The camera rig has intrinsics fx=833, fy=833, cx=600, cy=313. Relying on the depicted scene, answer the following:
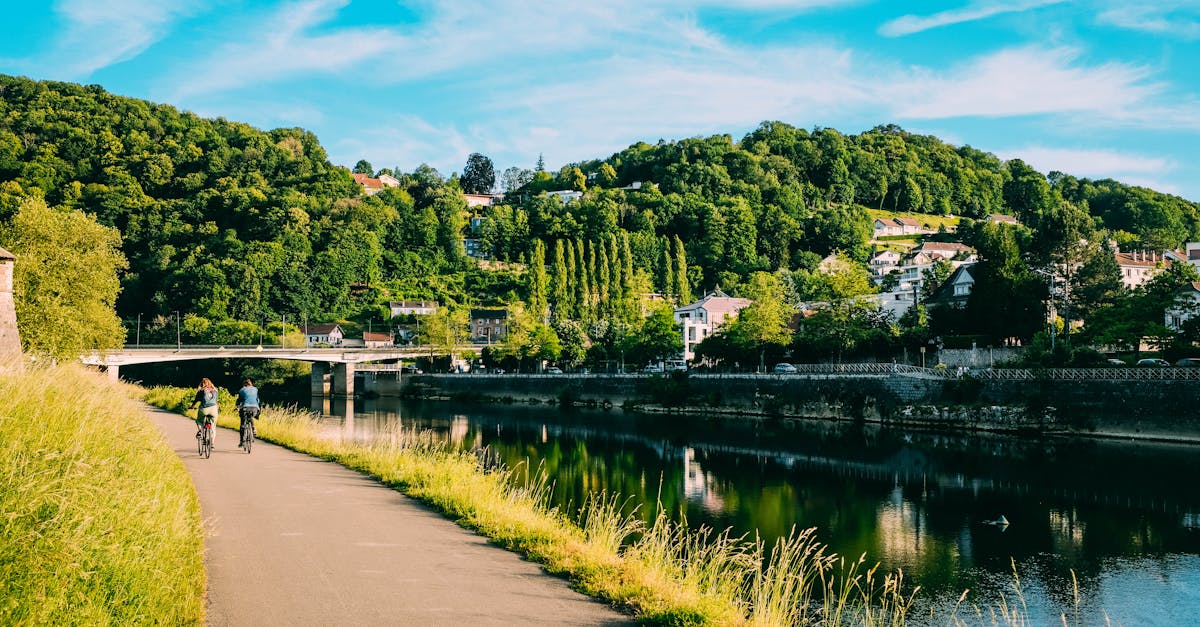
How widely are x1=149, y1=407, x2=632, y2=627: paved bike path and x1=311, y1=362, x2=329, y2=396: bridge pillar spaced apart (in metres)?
61.7

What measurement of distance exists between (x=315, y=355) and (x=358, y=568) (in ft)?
205

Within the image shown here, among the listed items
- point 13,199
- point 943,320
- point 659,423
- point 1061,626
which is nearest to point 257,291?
point 13,199

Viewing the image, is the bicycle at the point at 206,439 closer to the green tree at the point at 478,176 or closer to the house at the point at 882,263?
the house at the point at 882,263

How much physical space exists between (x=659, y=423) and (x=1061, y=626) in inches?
1260

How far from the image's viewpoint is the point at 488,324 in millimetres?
90375

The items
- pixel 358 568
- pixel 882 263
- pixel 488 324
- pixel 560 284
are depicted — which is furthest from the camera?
pixel 882 263

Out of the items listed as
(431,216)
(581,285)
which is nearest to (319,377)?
(581,285)

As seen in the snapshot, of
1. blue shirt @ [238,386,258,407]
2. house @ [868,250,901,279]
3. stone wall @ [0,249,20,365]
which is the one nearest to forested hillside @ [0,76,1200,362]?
house @ [868,250,901,279]

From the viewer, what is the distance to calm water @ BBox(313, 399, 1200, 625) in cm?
1397

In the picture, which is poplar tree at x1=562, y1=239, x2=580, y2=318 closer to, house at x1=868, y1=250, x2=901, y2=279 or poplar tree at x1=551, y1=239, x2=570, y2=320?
poplar tree at x1=551, y1=239, x2=570, y2=320

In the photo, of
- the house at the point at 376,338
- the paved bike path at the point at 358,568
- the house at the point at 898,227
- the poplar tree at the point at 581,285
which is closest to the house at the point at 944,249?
the house at the point at 898,227

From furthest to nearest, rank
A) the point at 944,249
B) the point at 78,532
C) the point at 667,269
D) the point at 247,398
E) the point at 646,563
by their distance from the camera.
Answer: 1. the point at 944,249
2. the point at 667,269
3. the point at 247,398
4. the point at 646,563
5. the point at 78,532

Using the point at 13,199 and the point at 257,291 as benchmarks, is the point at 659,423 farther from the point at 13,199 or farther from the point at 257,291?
the point at 13,199

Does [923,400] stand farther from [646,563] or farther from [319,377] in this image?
[319,377]
